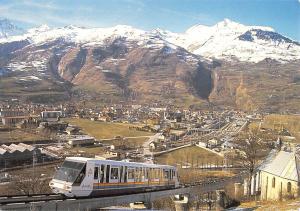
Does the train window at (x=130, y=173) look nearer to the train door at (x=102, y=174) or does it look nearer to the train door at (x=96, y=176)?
the train door at (x=102, y=174)

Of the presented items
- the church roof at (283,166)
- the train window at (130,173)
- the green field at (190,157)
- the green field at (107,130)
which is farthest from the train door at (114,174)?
the green field at (107,130)

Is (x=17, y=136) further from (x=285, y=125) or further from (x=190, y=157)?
(x=285, y=125)

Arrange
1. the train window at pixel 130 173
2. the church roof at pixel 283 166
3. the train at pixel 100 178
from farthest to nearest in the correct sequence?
1. the church roof at pixel 283 166
2. the train window at pixel 130 173
3. the train at pixel 100 178

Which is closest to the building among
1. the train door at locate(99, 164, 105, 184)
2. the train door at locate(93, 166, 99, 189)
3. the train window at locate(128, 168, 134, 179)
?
the train window at locate(128, 168, 134, 179)

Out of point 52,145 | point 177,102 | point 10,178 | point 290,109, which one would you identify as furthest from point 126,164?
point 177,102

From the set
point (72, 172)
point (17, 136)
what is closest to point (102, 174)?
point (72, 172)
